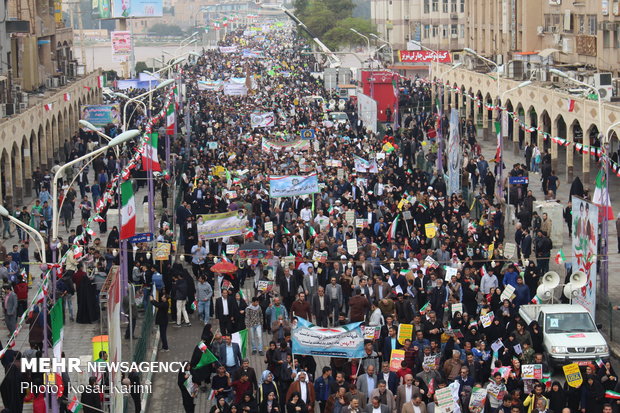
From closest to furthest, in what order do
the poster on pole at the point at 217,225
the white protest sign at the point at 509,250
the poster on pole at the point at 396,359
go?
1. the poster on pole at the point at 396,359
2. the white protest sign at the point at 509,250
3. the poster on pole at the point at 217,225

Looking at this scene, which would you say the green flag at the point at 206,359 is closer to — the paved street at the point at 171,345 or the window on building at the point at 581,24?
the paved street at the point at 171,345

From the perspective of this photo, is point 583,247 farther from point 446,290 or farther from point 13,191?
point 13,191

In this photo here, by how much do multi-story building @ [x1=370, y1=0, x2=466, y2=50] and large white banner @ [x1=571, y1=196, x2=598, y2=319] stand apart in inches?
3090

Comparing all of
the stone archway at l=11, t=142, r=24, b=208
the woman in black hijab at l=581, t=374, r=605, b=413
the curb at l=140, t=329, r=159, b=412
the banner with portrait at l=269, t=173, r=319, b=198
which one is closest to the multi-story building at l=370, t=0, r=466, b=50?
the stone archway at l=11, t=142, r=24, b=208

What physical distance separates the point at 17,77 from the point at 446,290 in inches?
1487

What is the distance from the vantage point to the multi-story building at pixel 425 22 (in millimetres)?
104750

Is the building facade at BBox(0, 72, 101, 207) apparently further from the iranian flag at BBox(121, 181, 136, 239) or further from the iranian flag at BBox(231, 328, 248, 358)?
the iranian flag at BBox(231, 328, 248, 358)

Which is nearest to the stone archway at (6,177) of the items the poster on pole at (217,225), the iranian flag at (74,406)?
the poster on pole at (217,225)

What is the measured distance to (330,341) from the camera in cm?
1884

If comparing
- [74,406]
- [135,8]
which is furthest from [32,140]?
[135,8]

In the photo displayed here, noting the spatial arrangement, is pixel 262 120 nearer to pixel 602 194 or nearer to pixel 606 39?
pixel 606 39

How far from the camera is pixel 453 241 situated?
26.4 meters

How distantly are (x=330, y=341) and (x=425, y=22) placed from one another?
91457 millimetres

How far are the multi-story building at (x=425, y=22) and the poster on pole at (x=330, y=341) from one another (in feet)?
276
